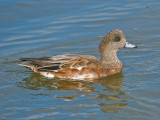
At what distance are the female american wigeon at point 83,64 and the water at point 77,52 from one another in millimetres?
230

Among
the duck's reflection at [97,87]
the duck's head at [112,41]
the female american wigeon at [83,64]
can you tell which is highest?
the duck's head at [112,41]

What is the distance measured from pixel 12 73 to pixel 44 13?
201 inches

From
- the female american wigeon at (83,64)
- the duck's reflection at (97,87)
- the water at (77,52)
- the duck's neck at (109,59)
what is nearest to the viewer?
the water at (77,52)

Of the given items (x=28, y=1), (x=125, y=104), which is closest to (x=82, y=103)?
(x=125, y=104)

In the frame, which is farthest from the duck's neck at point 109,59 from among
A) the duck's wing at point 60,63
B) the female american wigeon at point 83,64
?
the duck's wing at point 60,63

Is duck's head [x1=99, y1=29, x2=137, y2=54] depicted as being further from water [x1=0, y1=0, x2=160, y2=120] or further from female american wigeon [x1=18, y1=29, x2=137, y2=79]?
water [x1=0, y1=0, x2=160, y2=120]

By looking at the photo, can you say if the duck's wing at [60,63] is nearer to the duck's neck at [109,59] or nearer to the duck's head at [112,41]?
the duck's neck at [109,59]

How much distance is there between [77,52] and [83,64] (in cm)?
180

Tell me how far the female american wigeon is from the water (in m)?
0.23

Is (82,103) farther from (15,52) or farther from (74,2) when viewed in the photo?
(74,2)

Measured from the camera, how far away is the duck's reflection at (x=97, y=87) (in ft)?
26.2

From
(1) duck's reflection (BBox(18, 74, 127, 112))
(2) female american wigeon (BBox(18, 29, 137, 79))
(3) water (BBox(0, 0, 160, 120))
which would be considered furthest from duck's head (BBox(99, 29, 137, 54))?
(1) duck's reflection (BBox(18, 74, 127, 112))

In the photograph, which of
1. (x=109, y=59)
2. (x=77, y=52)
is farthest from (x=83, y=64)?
(x=77, y=52)

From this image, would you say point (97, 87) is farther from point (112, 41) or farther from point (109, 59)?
point (112, 41)
